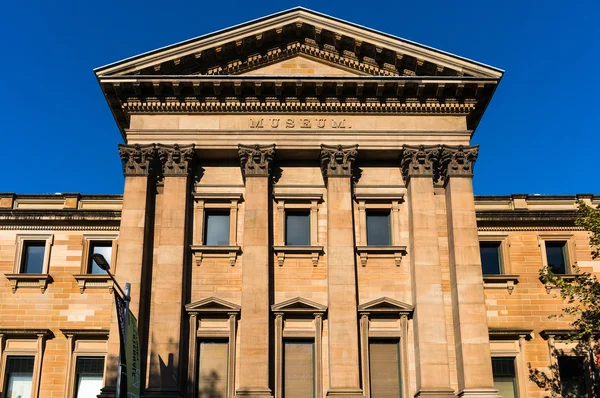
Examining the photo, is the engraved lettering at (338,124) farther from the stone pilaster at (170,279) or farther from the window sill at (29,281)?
the window sill at (29,281)

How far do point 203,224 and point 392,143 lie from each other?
8.58 metres

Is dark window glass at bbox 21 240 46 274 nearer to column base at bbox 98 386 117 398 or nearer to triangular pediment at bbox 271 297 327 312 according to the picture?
column base at bbox 98 386 117 398

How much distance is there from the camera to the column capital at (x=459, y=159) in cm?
3128

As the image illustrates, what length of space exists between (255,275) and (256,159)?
4937 millimetres

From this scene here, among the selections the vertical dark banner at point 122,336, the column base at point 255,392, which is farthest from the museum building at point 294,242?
the vertical dark banner at point 122,336

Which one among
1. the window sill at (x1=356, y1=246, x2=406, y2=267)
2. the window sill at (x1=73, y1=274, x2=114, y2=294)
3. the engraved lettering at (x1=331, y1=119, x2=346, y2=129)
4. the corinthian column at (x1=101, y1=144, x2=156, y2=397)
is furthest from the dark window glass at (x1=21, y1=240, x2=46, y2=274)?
the window sill at (x1=356, y1=246, x2=406, y2=267)

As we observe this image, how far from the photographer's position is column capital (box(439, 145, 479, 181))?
31.3m

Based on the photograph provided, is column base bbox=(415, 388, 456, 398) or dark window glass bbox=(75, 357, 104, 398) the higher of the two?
dark window glass bbox=(75, 357, 104, 398)

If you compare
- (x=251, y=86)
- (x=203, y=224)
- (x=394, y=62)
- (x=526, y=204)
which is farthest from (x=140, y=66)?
(x=526, y=204)

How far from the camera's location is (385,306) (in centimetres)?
2962

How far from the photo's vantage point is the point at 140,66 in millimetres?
31531

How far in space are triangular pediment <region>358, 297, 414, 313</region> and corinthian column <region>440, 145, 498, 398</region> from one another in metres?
1.92

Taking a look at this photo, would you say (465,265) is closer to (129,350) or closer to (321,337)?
(321,337)

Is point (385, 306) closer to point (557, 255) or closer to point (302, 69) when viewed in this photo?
point (302, 69)
